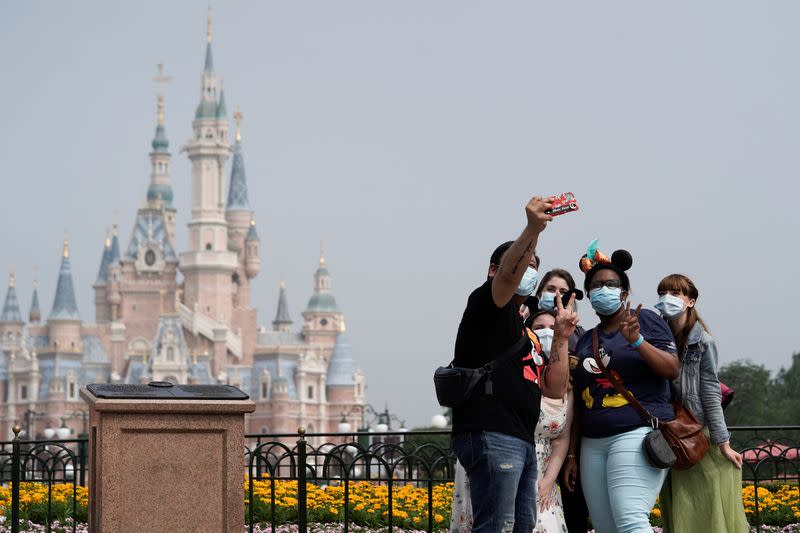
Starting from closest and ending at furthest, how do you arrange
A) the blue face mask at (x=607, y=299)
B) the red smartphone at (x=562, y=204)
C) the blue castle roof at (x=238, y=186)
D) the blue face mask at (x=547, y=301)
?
1. the red smartphone at (x=562, y=204)
2. the blue face mask at (x=607, y=299)
3. the blue face mask at (x=547, y=301)
4. the blue castle roof at (x=238, y=186)

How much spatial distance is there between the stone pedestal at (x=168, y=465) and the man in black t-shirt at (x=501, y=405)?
2.90ft

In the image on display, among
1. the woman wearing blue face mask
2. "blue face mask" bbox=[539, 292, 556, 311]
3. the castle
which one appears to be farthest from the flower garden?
the castle

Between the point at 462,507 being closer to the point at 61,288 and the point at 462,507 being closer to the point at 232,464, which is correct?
the point at 232,464

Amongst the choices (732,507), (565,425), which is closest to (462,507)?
(565,425)

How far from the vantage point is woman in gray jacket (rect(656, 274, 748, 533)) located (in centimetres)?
620

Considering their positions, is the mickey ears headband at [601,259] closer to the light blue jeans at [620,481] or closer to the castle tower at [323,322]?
the light blue jeans at [620,481]

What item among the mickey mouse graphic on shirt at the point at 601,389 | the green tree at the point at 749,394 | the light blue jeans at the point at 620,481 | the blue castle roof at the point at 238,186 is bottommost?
the light blue jeans at the point at 620,481

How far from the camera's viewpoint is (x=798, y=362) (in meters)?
63.4

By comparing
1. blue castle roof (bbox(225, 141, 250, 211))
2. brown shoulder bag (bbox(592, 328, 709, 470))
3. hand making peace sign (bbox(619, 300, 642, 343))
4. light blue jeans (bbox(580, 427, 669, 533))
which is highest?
blue castle roof (bbox(225, 141, 250, 211))

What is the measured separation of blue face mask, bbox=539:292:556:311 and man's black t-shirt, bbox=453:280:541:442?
85 centimetres

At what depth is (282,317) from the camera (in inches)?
4373

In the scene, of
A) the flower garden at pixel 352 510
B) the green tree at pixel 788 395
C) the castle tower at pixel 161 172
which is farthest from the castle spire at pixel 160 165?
the flower garden at pixel 352 510

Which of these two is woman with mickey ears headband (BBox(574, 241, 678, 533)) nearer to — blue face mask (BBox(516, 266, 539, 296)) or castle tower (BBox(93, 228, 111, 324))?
blue face mask (BBox(516, 266, 539, 296))

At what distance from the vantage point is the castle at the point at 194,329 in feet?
310
